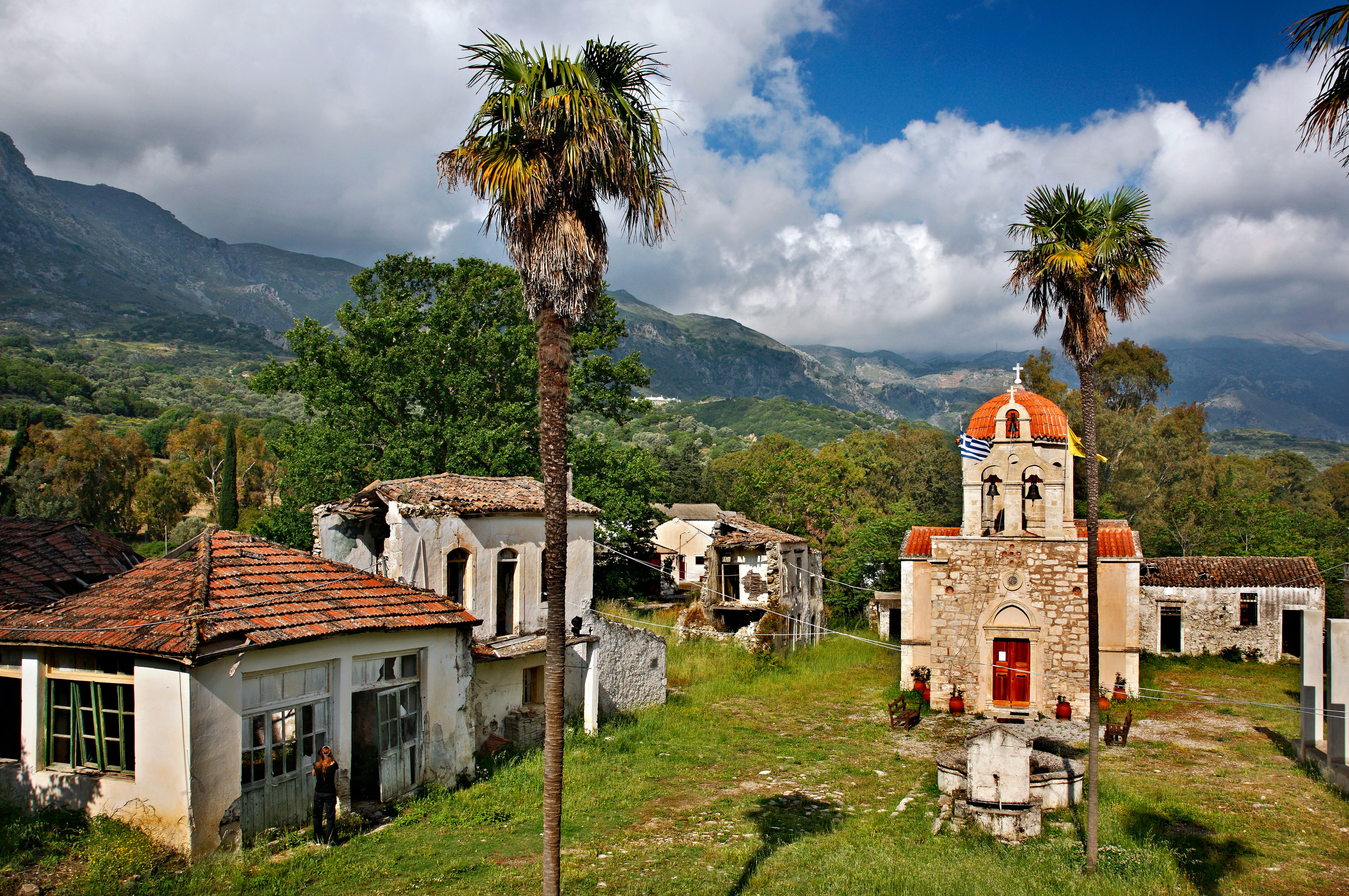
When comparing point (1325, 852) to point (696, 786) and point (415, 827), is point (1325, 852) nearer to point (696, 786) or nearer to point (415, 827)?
point (696, 786)

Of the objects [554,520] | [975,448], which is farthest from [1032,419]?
[554,520]

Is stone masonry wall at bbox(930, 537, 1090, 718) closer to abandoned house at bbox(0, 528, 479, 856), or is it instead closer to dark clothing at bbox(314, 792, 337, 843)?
abandoned house at bbox(0, 528, 479, 856)

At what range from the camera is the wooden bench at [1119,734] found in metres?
20.4

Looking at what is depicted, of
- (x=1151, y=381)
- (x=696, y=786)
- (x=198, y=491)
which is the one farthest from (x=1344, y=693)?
(x=198, y=491)

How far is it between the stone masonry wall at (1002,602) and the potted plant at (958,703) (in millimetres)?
147

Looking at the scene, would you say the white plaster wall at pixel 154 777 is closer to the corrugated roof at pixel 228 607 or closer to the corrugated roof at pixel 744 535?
the corrugated roof at pixel 228 607

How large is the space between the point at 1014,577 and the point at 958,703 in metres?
4.06

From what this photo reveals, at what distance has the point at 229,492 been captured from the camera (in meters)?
47.2

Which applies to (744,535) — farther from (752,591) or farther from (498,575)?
(498,575)

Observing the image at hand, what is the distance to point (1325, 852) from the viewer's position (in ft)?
42.9

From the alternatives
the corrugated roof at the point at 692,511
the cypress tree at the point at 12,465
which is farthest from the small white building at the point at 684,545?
the cypress tree at the point at 12,465

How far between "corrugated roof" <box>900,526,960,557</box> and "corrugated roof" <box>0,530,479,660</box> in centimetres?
1737

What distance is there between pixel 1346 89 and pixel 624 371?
95.5 ft

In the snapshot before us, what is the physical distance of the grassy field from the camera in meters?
10.7
